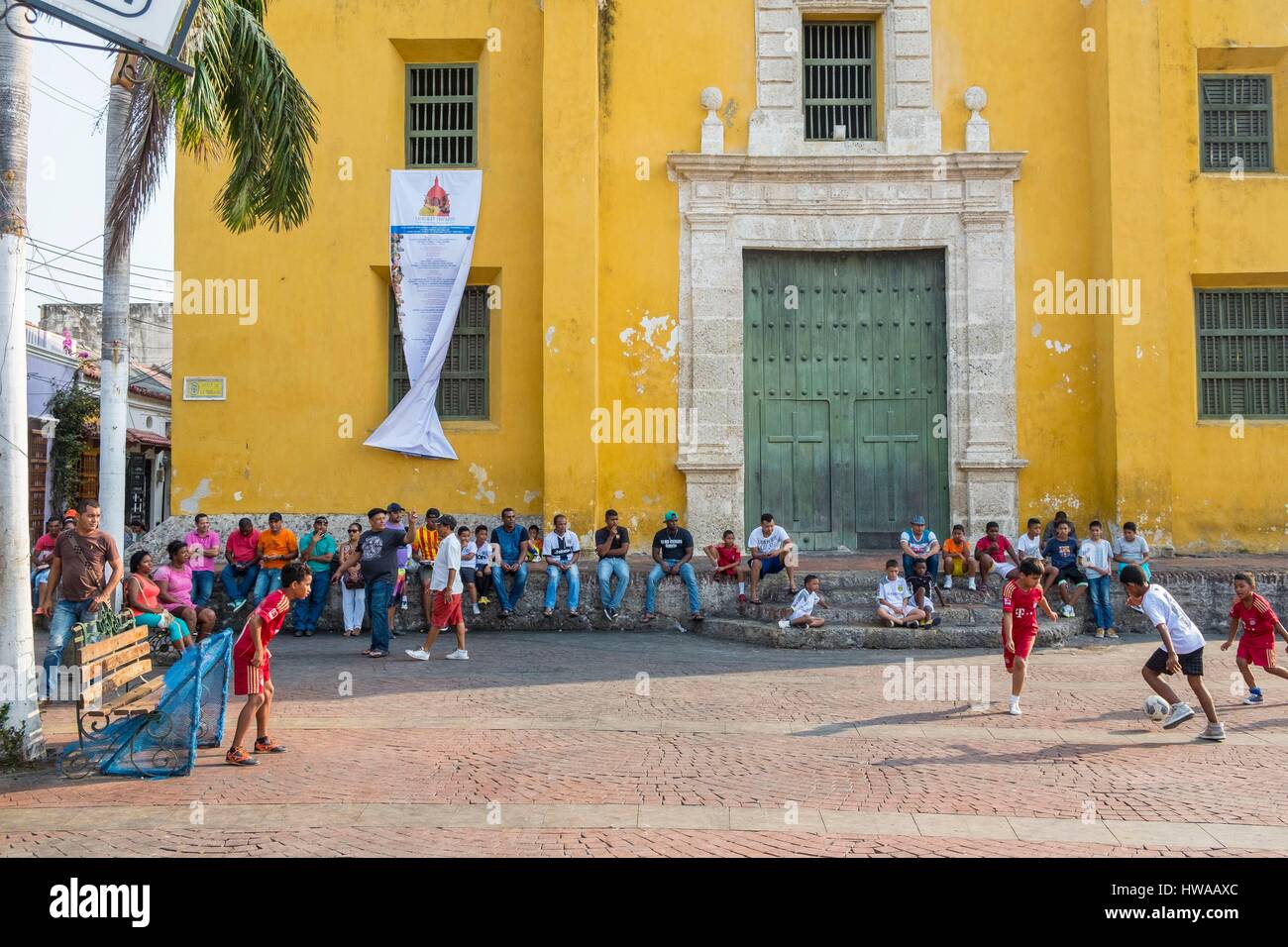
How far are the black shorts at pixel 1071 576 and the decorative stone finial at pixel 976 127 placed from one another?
6237mm

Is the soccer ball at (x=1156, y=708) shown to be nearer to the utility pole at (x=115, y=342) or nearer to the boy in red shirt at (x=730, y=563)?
the boy in red shirt at (x=730, y=563)

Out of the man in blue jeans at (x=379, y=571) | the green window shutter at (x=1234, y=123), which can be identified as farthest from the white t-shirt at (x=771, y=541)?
the green window shutter at (x=1234, y=123)

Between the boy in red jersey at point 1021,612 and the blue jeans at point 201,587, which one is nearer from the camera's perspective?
the boy in red jersey at point 1021,612

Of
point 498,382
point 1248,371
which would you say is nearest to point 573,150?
point 498,382

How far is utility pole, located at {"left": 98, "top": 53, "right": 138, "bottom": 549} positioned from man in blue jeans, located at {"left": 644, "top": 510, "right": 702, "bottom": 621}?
608 centimetres

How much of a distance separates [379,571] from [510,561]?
7.41 feet

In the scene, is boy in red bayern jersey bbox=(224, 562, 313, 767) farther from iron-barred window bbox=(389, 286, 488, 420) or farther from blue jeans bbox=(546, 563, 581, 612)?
iron-barred window bbox=(389, 286, 488, 420)

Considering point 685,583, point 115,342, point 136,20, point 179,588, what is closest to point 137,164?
point 115,342

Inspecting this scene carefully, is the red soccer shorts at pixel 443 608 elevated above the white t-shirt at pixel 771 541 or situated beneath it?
situated beneath

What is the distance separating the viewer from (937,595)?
1376 cm

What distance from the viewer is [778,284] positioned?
54.1ft

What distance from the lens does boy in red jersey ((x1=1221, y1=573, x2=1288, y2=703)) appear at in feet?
31.8

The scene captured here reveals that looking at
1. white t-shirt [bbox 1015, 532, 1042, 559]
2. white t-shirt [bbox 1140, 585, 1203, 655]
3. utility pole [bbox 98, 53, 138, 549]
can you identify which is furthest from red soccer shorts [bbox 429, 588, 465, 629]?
white t-shirt [bbox 1015, 532, 1042, 559]

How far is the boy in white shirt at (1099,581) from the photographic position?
13719mm
